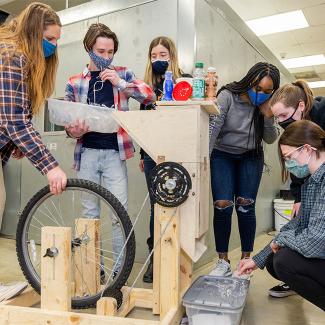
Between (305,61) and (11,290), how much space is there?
22.0 feet

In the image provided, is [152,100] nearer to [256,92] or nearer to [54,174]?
[256,92]

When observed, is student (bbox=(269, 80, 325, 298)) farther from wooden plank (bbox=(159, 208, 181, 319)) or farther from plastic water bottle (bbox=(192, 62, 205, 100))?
wooden plank (bbox=(159, 208, 181, 319))

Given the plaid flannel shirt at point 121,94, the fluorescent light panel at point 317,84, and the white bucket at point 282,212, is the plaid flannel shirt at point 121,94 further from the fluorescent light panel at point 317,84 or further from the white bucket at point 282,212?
the fluorescent light panel at point 317,84

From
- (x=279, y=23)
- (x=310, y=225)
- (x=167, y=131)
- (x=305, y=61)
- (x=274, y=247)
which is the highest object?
(x=279, y=23)

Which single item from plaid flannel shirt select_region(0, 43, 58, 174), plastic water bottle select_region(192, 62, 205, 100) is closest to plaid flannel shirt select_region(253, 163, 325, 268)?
plastic water bottle select_region(192, 62, 205, 100)

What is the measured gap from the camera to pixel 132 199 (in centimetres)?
268

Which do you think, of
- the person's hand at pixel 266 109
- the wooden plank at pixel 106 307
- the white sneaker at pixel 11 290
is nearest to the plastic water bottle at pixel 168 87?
the person's hand at pixel 266 109

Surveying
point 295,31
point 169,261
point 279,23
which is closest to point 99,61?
point 169,261

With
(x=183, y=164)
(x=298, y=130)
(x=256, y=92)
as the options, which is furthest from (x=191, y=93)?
(x=256, y=92)

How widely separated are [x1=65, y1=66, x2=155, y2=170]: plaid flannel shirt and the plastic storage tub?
755mm

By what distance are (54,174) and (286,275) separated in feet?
3.16

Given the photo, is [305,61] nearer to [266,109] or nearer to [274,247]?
[266,109]

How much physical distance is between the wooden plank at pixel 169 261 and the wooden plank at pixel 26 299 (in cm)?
65

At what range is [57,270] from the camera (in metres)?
1.37
